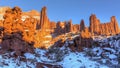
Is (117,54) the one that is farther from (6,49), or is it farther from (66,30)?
(66,30)

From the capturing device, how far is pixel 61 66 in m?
37.1

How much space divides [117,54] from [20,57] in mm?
19777

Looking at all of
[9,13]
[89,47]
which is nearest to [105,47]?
[89,47]

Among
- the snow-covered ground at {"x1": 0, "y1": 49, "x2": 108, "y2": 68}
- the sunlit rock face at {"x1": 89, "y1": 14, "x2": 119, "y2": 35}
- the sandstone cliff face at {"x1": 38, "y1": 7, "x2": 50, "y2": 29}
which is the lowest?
the snow-covered ground at {"x1": 0, "y1": 49, "x2": 108, "y2": 68}

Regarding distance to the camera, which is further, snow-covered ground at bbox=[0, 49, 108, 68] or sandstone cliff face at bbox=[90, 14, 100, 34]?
sandstone cliff face at bbox=[90, 14, 100, 34]

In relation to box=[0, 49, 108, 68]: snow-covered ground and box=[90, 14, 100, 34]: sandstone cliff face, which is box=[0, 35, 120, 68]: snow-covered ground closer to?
box=[0, 49, 108, 68]: snow-covered ground

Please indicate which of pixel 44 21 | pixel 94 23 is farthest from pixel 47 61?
pixel 44 21

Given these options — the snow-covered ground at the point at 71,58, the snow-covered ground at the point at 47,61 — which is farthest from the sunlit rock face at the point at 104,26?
the snow-covered ground at the point at 47,61

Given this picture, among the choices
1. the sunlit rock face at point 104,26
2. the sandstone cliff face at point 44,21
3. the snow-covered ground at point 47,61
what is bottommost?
the snow-covered ground at point 47,61

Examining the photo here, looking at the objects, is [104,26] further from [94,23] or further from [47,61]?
[47,61]

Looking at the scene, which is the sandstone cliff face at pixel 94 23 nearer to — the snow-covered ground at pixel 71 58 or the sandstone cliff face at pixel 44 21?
the sandstone cliff face at pixel 44 21

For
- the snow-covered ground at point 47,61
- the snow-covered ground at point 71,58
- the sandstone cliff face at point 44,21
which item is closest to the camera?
the snow-covered ground at point 47,61

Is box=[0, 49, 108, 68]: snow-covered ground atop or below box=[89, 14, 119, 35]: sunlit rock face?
below

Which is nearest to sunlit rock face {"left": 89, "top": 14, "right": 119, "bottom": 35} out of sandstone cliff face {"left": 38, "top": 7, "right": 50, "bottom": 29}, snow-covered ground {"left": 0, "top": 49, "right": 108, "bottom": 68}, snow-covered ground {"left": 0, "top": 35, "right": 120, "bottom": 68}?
sandstone cliff face {"left": 38, "top": 7, "right": 50, "bottom": 29}
